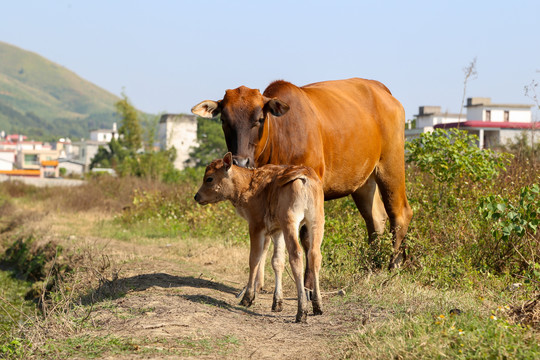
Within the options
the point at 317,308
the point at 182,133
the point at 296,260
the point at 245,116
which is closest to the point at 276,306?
the point at 317,308

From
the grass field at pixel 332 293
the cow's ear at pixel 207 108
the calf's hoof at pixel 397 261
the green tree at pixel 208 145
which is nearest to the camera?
the grass field at pixel 332 293

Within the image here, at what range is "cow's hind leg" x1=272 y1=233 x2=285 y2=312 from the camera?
7.09 m

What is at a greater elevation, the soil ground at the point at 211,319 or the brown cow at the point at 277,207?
the brown cow at the point at 277,207

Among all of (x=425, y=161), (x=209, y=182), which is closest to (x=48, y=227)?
(x=425, y=161)

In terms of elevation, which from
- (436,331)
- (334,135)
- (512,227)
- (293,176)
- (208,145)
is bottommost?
(436,331)

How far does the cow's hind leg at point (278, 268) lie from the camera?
7086 millimetres

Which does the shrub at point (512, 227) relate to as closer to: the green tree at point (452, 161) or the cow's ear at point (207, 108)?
the green tree at point (452, 161)

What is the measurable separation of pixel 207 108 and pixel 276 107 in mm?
800

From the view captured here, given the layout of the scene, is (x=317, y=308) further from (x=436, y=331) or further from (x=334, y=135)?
(x=334, y=135)

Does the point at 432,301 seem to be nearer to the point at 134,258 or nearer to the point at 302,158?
the point at 302,158

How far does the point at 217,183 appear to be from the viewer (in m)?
7.45

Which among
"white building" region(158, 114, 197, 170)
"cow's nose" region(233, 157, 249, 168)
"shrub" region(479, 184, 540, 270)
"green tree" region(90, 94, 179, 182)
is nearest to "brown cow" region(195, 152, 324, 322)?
"cow's nose" region(233, 157, 249, 168)

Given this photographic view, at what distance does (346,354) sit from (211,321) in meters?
1.59

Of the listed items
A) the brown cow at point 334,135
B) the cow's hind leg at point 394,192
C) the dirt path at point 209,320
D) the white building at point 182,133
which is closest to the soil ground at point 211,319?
the dirt path at point 209,320
